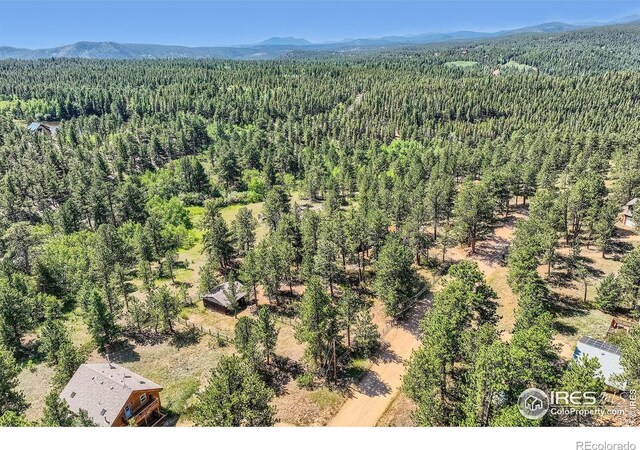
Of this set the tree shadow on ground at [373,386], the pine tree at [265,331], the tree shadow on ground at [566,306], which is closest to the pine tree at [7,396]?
the pine tree at [265,331]

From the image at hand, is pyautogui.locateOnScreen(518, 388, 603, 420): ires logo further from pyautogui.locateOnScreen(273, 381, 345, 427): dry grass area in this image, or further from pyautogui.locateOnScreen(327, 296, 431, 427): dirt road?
pyautogui.locateOnScreen(273, 381, 345, 427): dry grass area

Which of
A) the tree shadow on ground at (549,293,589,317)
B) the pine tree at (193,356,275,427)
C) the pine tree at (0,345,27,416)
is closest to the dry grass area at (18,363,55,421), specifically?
the pine tree at (0,345,27,416)

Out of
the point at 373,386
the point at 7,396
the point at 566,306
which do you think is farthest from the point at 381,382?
the point at 7,396

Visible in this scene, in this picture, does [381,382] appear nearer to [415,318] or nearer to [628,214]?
[415,318]

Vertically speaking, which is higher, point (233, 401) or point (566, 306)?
point (233, 401)

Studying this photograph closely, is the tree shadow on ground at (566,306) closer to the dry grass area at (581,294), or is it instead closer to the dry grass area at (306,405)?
the dry grass area at (581,294)

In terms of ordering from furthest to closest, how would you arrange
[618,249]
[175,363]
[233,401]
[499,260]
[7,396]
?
[499,260] → [618,249] → [175,363] → [7,396] → [233,401]

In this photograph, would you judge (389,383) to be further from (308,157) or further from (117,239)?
(308,157)
